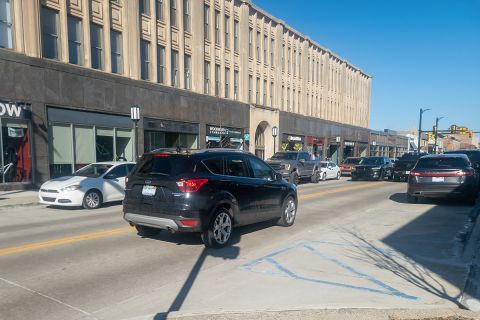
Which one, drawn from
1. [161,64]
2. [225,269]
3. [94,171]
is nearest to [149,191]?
[225,269]

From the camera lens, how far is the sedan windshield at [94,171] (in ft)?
39.9

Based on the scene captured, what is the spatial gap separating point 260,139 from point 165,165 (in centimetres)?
→ 2790

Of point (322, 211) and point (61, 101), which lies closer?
point (322, 211)

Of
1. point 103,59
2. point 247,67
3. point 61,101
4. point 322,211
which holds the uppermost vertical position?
point 247,67

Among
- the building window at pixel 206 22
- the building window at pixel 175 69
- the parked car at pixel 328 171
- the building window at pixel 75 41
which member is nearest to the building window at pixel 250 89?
the building window at pixel 206 22

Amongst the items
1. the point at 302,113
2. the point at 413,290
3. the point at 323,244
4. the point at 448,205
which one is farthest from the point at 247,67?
the point at 413,290

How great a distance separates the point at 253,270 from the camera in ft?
17.9

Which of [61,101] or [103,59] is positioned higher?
[103,59]

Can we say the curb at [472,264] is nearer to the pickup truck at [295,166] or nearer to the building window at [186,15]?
the pickup truck at [295,166]

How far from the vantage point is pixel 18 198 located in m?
14.1

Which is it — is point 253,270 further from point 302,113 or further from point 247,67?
point 302,113

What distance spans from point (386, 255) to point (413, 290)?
1643mm

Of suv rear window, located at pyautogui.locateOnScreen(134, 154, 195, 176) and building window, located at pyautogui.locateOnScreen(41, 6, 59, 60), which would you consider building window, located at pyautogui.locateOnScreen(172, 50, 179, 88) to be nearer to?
building window, located at pyautogui.locateOnScreen(41, 6, 59, 60)

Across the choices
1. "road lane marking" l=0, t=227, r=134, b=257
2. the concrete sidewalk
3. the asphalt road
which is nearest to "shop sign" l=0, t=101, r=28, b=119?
the concrete sidewalk
